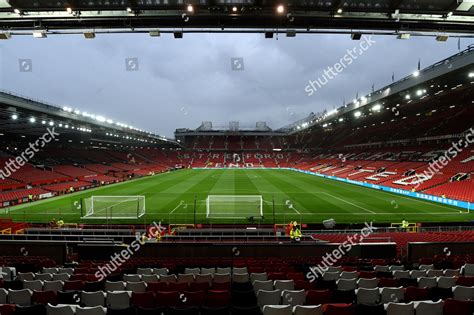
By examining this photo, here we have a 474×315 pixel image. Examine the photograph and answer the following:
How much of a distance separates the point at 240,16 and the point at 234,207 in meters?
23.4

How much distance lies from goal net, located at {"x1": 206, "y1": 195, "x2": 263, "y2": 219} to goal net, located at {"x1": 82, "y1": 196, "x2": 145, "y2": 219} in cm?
617

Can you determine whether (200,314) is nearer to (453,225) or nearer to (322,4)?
(322,4)

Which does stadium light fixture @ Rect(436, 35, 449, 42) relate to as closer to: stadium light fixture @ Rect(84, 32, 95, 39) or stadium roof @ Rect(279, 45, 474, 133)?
stadium light fixture @ Rect(84, 32, 95, 39)

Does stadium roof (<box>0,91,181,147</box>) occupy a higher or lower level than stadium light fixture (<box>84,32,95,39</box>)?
higher

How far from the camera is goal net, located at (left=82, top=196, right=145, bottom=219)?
2633 cm

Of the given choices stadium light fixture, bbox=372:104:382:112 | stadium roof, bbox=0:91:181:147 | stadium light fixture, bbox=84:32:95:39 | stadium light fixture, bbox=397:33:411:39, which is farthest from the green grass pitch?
stadium light fixture, bbox=84:32:95:39

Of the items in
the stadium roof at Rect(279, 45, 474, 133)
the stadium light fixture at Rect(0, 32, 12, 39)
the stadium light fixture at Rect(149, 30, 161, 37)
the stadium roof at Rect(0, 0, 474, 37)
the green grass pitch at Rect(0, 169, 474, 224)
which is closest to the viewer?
the stadium roof at Rect(0, 0, 474, 37)

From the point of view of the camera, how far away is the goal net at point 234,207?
1051 inches

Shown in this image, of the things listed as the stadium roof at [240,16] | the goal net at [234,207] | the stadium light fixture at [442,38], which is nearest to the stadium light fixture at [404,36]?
the stadium roof at [240,16]

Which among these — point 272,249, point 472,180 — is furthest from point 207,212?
point 472,180

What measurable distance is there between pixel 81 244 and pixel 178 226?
31.3ft

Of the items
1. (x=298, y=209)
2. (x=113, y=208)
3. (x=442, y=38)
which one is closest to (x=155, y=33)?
(x=442, y=38)

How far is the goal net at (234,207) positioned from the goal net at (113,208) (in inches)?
243

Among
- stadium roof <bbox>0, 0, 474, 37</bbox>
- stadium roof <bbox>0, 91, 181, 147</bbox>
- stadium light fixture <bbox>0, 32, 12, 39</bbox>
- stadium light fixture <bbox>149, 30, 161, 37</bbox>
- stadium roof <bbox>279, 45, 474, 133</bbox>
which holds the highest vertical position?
stadium roof <bbox>279, 45, 474, 133</bbox>
